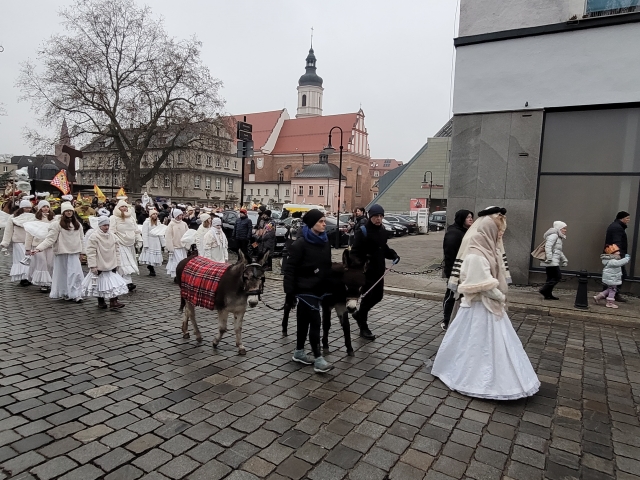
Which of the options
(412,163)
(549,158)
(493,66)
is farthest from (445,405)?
(412,163)

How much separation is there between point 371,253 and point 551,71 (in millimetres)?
7874

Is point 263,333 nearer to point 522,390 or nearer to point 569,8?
point 522,390

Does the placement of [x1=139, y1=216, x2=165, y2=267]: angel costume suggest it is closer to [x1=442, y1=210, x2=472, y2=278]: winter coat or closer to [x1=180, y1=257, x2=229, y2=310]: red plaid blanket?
[x1=180, y1=257, x2=229, y2=310]: red plaid blanket

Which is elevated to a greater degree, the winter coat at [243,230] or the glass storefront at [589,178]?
the glass storefront at [589,178]

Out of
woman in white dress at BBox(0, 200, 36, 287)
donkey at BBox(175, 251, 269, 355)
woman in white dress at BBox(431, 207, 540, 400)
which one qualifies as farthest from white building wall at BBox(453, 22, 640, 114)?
woman in white dress at BBox(0, 200, 36, 287)

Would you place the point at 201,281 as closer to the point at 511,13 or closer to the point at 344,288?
the point at 344,288

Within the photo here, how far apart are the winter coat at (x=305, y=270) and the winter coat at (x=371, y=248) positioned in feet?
4.53

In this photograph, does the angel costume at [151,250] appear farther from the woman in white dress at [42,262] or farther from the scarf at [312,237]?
the scarf at [312,237]

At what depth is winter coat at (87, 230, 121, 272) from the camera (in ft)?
24.5

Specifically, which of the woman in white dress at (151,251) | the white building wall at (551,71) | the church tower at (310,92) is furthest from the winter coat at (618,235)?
the church tower at (310,92)

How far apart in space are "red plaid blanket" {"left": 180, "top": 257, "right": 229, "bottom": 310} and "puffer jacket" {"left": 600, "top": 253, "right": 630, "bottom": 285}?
8107mm

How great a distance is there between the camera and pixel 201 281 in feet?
19.1

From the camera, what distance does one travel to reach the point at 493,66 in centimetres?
1113

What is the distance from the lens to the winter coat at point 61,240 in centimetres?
797
